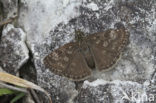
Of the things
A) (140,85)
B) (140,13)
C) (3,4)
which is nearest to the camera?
(140,85)

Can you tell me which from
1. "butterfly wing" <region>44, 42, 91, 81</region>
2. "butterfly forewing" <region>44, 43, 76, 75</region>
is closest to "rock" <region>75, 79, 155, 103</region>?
"butterfly wing" <region>44, 42, 91, 81</region>

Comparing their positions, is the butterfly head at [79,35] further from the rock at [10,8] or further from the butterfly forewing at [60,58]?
the rock at [10,8]

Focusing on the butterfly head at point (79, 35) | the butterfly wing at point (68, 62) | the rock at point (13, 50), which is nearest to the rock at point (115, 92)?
the butterfly wing at point (68, 62)

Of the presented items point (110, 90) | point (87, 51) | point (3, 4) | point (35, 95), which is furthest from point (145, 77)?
point (3, 4)

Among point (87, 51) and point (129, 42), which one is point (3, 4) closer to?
point (87, 51)

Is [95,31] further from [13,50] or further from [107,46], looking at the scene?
[13,50]

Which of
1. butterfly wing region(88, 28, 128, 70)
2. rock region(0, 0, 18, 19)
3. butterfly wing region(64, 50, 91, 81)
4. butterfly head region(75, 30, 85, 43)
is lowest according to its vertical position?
butterfly wing region(64, 50, 91, 81)

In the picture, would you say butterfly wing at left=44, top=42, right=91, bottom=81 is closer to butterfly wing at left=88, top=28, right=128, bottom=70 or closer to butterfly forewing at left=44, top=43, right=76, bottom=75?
butterfly forewing at left=44, top=43, right=76, bottom=75
